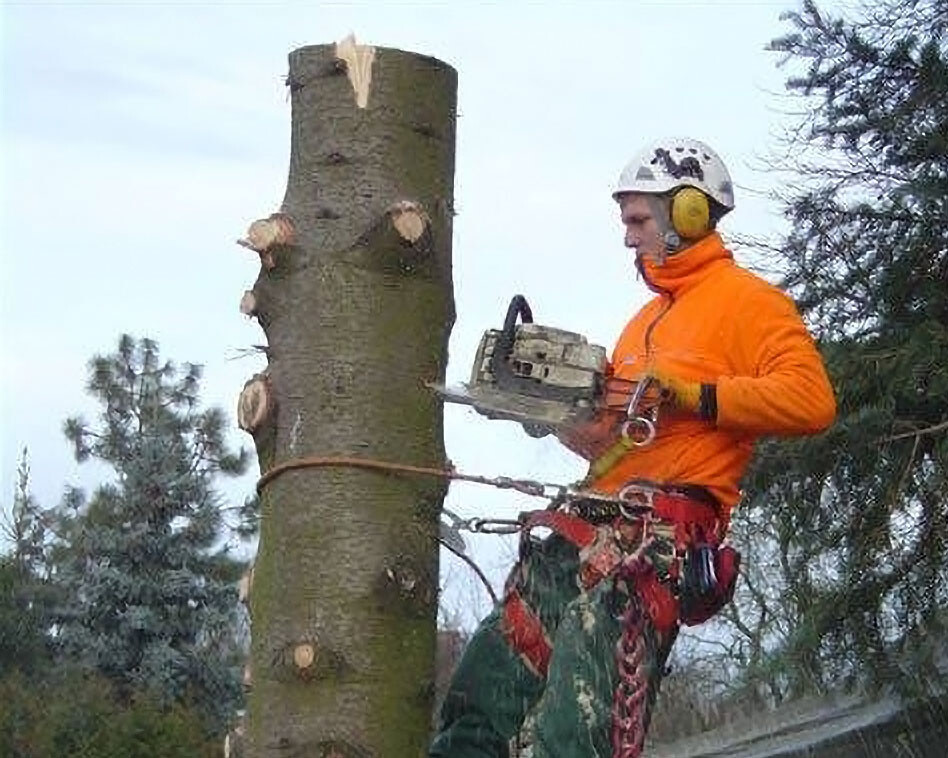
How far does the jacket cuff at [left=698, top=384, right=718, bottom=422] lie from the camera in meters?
4.03

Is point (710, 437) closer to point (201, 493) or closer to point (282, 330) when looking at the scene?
point (282, 330)

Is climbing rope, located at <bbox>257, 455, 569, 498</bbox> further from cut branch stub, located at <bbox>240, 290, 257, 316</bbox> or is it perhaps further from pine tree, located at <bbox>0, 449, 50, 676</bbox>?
pine tree, located at <bbox>0, 449, 50, 676</bbox>

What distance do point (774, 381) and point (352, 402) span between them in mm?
945

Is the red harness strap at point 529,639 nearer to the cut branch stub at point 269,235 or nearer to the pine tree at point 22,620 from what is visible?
the cut branch stub at point 269,235

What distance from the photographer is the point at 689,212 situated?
4.31 m

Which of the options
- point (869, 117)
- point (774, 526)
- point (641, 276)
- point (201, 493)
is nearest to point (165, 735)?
point (201, 493)

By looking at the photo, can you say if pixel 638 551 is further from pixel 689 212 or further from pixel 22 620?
pixel 22 620

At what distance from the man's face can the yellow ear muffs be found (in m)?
0.06

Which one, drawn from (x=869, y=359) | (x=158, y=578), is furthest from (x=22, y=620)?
(x=869, y=359)

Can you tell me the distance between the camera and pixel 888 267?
30.2 ft

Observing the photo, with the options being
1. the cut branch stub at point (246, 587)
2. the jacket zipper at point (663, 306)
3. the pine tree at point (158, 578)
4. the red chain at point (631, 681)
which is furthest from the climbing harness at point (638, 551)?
the pine tree at point (158, 578)

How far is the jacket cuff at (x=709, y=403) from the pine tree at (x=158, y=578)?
18987 millimetres

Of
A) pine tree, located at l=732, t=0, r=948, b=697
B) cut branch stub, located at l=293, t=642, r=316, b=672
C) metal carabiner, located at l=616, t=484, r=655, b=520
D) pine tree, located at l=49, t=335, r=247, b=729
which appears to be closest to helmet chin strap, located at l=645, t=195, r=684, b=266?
metal carabiner, located at l=616, t=484, r=655, b=520

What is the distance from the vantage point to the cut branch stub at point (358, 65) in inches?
153
